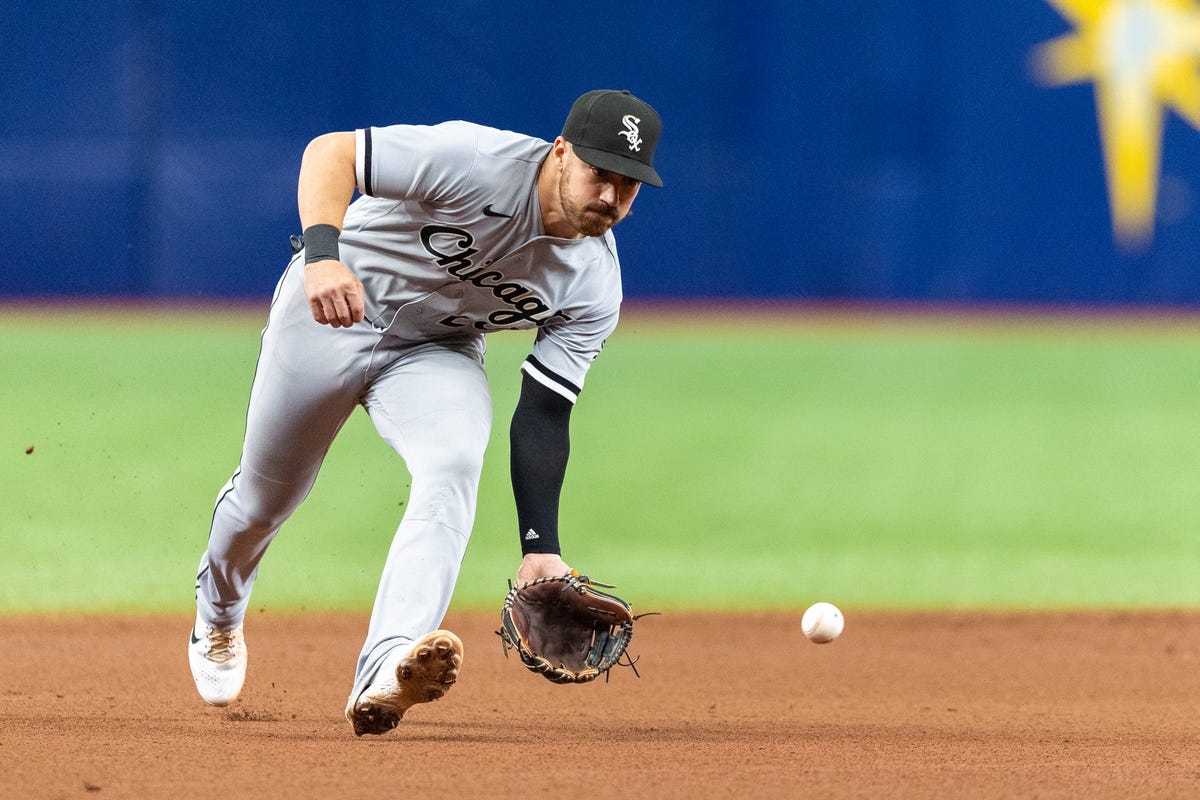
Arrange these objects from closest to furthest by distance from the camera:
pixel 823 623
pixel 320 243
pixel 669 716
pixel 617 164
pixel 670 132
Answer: pixel 320 243 < pixel 617 164 < pixel 669 716 < pixel 823 623 < pixel 670 132

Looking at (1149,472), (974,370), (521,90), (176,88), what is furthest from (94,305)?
(1149,472)

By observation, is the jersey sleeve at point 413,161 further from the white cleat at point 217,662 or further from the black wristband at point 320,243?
the white cleat at point 217,662

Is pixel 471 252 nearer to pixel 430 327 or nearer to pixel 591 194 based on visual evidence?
pixel 430 327

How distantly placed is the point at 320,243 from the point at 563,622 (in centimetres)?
120

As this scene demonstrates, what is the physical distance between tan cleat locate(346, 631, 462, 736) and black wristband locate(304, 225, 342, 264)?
2.93 feet

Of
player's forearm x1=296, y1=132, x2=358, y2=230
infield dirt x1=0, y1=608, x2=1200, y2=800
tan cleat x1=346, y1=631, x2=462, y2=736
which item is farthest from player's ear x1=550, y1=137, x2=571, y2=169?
infield dirt x1=0, y1=608, x2=1200, y2=800

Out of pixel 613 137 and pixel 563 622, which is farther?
pixel 563 622

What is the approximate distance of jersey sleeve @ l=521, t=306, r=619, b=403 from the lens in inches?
170

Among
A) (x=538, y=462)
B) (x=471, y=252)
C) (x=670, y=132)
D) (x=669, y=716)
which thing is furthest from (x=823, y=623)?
(x=670, y=132)

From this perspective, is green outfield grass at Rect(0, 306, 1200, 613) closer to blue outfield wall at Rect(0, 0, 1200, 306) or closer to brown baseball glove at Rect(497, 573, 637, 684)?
blue outfield wall at Rect(0, 0, 1200, 306)

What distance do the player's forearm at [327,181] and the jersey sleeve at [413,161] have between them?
0.03 meters

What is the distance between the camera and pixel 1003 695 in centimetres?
498

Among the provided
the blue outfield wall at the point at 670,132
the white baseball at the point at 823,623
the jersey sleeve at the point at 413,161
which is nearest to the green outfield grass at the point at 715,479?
the blue outfield wall at the point at 670,132

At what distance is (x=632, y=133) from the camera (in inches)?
152
